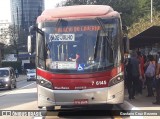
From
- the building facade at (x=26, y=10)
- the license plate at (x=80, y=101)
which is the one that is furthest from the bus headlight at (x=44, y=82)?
the building facade at (x=26, y=10)

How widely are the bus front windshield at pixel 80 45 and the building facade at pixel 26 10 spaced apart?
90.0 m

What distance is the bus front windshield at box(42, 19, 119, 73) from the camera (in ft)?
40.5

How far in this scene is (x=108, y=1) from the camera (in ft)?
226

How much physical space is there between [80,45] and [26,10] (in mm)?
92925

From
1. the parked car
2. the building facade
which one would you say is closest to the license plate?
the parked car

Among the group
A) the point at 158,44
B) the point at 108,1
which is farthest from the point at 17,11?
the point at 158,44

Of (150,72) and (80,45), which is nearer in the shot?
(80,45)

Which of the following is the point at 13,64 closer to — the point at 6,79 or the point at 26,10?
the point at 26,10

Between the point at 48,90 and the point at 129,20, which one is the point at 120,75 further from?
the point at 129,20

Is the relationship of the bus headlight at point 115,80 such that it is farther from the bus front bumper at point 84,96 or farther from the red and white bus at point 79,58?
the bus front bumper at point 84,96

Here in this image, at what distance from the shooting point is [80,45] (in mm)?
12430

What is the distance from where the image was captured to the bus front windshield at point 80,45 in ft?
40.5

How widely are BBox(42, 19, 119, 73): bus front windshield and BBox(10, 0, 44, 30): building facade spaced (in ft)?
295

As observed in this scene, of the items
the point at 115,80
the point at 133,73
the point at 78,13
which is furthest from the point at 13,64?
the point at 115,80
